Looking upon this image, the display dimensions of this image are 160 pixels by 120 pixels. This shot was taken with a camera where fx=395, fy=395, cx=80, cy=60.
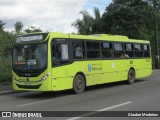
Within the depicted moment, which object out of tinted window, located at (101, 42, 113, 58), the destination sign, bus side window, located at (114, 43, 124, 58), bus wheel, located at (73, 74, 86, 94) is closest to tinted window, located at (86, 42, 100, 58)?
tinted window, located at (101, 42, 113, 58)

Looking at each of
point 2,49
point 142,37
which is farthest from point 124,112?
point 142,37

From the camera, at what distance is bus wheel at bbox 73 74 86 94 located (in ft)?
56.9

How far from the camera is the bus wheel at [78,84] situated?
17328mm

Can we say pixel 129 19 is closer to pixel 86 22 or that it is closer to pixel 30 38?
pixel 86 22

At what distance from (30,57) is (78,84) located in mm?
2575

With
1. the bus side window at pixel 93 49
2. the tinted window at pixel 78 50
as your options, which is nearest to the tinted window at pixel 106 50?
the bus side window at pixel 93 49

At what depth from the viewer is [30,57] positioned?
16.4m

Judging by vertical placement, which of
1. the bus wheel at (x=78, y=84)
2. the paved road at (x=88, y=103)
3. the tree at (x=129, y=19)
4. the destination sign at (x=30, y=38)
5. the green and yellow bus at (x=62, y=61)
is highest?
the tree at (x=129, y=19)

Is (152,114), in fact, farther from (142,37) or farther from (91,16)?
(91,16)

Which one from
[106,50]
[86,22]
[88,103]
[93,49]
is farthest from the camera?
[86,22]

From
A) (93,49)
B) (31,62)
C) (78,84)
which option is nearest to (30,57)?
(31,62)

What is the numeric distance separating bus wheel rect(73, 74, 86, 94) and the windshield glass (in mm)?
2039

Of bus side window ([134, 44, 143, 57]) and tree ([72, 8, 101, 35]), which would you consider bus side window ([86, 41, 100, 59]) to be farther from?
tree ([72, 8, 101, 35])

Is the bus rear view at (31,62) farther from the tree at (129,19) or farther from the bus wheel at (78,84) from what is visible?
the tree at (129,19)
